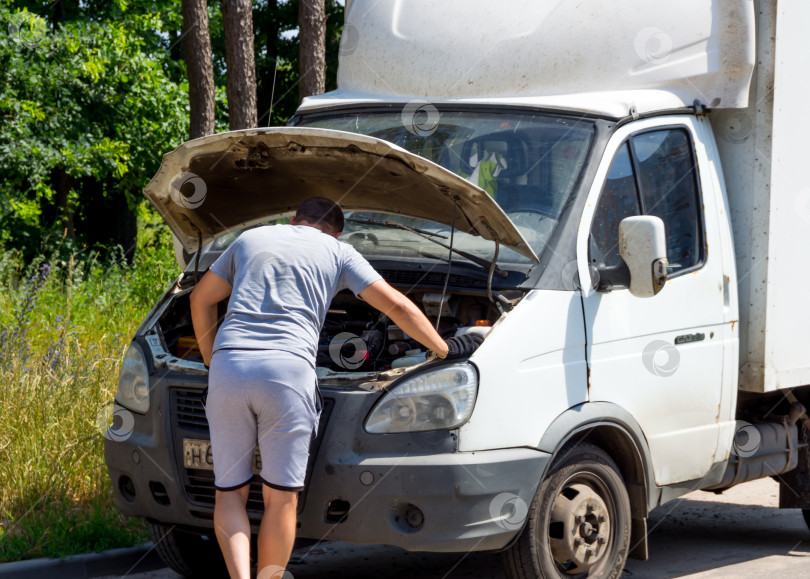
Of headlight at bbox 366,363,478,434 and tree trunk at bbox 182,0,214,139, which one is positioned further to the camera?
tree trunk at bbox 182,0,214,139

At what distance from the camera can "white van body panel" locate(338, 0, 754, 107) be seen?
18.8 ft

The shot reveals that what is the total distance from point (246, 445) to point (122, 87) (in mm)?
15294

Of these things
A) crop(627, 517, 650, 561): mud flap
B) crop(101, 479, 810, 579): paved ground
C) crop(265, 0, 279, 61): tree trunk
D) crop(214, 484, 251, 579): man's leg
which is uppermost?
crop(265, 0, 279, 61): tree trunk

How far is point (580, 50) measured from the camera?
19.0 ft

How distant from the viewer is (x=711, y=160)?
582 cm

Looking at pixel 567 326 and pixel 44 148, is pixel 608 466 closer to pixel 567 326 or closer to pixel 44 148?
pixel 567 326

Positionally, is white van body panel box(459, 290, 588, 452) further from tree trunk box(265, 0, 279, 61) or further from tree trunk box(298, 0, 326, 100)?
tree trunk box(265, 0, 279, 61)

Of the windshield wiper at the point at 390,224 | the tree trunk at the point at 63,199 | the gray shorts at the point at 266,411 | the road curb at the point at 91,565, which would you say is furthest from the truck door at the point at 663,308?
the tree trunk at the point at 63,199
